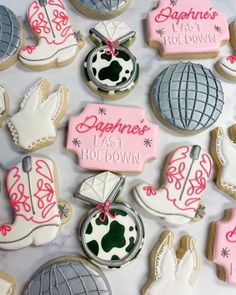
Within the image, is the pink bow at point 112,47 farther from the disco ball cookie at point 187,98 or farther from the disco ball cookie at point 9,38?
the disco ball cookie at point 9,38

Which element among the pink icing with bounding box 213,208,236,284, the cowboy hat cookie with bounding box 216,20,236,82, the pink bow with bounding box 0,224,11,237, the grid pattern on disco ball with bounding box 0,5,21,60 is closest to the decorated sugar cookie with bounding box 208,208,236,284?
the pink icing with bounding box 213,208,236,284

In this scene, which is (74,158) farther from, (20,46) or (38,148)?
(20,46)

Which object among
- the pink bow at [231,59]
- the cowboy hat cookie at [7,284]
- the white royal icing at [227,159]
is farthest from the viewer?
the pink bow at [231,59]

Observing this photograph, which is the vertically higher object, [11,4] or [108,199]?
[11,4]

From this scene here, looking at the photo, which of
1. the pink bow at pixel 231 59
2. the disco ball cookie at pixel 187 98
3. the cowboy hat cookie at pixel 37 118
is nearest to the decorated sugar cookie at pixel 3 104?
the cowboy hat cookie at pixel 37 118

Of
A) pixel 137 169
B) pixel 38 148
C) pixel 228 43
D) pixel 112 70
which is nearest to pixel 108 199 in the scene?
pixel 137 169

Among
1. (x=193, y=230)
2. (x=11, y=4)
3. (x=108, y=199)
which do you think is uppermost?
(x=11, y=4)

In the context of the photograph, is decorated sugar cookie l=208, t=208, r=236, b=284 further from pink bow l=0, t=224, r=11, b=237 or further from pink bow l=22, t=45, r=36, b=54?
pink bow l=22, t=45, r=36, b=54
